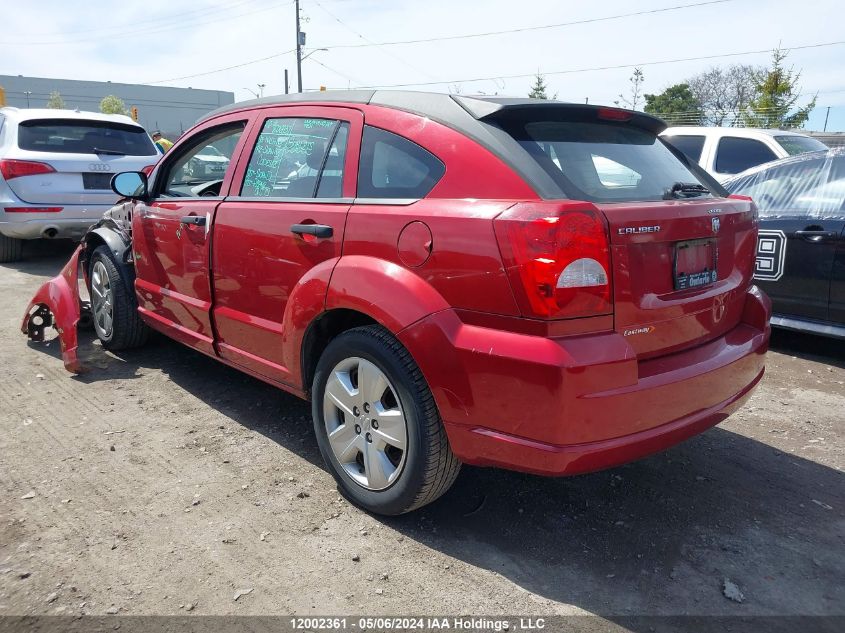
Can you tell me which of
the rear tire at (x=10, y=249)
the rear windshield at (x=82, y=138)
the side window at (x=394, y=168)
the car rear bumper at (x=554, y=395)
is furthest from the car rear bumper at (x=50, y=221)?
the car rear bumper at (x=554, y=395)

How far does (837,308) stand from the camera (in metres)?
4.88

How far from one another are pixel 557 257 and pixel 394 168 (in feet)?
3.03

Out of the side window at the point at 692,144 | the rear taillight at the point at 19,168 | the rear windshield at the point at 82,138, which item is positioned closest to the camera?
the rear taillight at the point at 19,168

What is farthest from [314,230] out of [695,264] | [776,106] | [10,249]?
[776,106]

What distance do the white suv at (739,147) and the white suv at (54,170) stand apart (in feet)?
22.9

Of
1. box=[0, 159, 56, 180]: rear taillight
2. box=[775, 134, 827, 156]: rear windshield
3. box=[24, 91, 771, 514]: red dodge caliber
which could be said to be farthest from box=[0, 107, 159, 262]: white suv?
box=[775, 134, 827, 156]: rear windshield

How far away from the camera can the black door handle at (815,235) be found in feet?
16.0

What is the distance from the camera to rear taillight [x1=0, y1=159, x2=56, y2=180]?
7.75m

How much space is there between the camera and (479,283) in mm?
2359

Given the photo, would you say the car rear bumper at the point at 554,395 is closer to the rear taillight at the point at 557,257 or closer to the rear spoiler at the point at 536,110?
the rear taillight at the point at 557,257

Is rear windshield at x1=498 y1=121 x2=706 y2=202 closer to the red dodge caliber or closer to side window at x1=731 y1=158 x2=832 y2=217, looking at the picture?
the red dodge caliber

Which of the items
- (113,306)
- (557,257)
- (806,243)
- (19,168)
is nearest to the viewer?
(557,257)

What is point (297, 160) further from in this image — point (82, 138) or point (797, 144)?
point (797, 144)

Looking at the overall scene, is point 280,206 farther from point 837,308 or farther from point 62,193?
point 62,193
